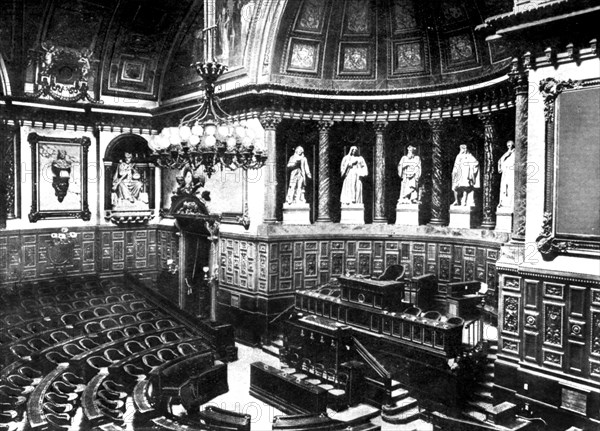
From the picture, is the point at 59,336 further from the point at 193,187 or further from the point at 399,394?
the point at 399,394

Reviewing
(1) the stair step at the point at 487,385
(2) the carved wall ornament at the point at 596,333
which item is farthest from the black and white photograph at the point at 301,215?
(1) the stair step at the point at 487,385

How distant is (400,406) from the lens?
28.4 ft

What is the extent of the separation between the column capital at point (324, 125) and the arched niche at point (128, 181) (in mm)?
6192

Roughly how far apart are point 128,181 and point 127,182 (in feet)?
0.15

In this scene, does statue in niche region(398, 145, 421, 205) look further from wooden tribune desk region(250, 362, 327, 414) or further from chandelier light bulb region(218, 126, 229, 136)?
chandelier light bulb region(218, 126, 229, 136)

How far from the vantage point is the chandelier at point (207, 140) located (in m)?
7.04

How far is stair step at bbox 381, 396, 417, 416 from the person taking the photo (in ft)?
27.8

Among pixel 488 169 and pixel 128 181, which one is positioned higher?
pixel 488 169

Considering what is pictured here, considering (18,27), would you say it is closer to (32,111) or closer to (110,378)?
(32,111)

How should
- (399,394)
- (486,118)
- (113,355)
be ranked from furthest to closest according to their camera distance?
1. (486,118)
2. (113,355)
3. (399,394)

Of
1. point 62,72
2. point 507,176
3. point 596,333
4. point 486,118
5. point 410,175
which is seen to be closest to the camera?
point 596,333

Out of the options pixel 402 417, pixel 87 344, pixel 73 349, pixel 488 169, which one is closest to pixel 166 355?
pixel 87 344

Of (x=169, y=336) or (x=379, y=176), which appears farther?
(x=379, y=176)

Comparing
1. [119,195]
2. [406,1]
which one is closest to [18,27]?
[119,195]
